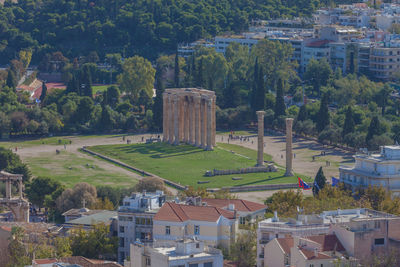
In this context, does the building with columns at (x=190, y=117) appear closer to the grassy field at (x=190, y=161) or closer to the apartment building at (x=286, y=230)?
the grassy field at (x=190, y=161)

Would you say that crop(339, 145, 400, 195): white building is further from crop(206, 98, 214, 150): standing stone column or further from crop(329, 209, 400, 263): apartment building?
crop(206, 98, 214, 150): standing stone column

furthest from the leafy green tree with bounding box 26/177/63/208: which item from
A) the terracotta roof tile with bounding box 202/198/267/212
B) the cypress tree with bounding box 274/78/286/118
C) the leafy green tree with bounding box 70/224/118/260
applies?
the cypress tree with bounding box 274/78/286/118

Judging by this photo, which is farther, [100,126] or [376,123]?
[100,126]

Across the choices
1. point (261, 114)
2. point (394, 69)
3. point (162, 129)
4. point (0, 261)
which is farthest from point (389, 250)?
point (394, 69)

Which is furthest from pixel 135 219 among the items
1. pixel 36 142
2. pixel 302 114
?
pixel 302 114

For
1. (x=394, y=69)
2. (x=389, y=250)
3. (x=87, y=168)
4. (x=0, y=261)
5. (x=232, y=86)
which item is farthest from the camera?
(x=394, y=69)

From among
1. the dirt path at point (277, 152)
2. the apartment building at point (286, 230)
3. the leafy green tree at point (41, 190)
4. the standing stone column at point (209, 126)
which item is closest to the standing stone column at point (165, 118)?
the dirt path at point (277, 152)

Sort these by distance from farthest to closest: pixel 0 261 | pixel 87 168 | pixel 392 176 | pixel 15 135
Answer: pixel 15 135, pixel 87 168, pixel 392 176, pixel 0 261

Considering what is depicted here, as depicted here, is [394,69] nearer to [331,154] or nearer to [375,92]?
[375,92]
